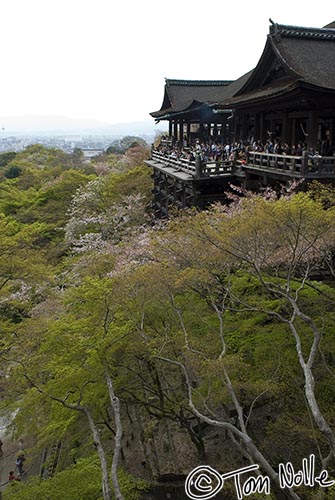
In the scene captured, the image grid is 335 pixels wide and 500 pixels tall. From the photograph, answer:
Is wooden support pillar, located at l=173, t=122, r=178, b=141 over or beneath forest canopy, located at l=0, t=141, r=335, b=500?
over

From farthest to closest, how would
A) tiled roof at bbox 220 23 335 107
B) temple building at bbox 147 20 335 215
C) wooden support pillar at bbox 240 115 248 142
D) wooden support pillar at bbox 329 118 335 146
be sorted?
1. wooden support pillar at bbox 240 115 248 142
2. wooden support pillar at bbox 329 118 335 146
3. tiled roof at bbox 220 23 335 107
4. temple building at bbox 147 20 335 215

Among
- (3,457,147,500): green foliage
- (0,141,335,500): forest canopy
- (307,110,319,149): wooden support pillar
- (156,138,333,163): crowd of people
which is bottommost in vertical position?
(3,457,147,500): green foliage

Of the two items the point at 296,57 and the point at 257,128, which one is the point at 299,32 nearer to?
the point at 296,57

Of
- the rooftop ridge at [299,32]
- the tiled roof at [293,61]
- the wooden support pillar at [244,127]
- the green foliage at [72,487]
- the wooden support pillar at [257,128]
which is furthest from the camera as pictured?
the wooden support pillar at [244,127]

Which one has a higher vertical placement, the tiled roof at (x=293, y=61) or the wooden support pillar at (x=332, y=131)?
the tiled roof at (x=293, y=61)

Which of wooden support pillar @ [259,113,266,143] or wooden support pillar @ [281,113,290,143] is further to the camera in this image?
wooden support pillar @ [259,113,266,143]

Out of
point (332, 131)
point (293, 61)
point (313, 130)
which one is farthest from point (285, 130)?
point (293, 61)

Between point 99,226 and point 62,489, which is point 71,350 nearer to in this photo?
point 62,489

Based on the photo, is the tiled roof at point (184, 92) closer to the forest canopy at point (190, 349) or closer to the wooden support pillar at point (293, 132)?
the wooden support pillar at point (293, 132)

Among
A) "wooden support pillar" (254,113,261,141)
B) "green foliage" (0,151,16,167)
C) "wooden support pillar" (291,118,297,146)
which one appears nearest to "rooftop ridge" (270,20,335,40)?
"wooden support pillar" (291,118,297,146)

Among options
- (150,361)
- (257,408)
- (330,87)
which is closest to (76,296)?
(150,361)

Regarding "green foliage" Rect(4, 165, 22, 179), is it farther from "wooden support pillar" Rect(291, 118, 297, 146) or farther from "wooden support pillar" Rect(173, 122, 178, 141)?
"wooden support pillar" Rect(291, 118, 297, 146)

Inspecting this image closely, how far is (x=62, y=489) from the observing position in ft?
32.4

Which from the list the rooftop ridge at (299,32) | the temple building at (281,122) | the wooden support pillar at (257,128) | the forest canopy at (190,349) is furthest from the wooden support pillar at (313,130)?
the wooden support pillar at (257,128)
